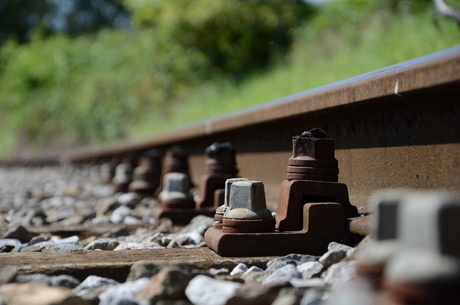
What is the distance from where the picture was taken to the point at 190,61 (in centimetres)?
2375

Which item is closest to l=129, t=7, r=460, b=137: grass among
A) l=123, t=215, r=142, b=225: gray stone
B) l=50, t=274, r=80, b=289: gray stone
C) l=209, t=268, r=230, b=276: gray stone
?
l=123, t=215, r=142, b=225: gray stone

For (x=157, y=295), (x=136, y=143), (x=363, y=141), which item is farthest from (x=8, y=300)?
(x=136, y=143)

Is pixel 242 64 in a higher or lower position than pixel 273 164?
higher

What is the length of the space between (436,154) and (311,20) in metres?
19.4

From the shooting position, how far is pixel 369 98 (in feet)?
9.67

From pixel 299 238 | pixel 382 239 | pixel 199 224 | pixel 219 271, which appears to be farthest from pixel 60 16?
pixel 382 239

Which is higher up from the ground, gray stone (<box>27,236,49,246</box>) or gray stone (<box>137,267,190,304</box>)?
gray stone (<box>137,267,190,304</box>)

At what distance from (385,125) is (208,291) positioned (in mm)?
1247

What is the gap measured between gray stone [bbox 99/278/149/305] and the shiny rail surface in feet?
3.14

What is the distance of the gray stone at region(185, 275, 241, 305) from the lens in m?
2.03

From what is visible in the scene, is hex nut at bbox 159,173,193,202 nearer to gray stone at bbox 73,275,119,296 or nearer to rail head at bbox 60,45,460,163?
rail head at bbox 60,45,460,163

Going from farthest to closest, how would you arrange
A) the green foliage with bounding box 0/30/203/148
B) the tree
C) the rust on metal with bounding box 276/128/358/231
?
the tree < the green foliage with bounding box 0/30/203/148 < the rust on metal with bounding box 276/128/358/231

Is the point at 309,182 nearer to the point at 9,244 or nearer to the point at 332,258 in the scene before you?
the point at 332,258

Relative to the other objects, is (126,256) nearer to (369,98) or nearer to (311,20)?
(369,98)
